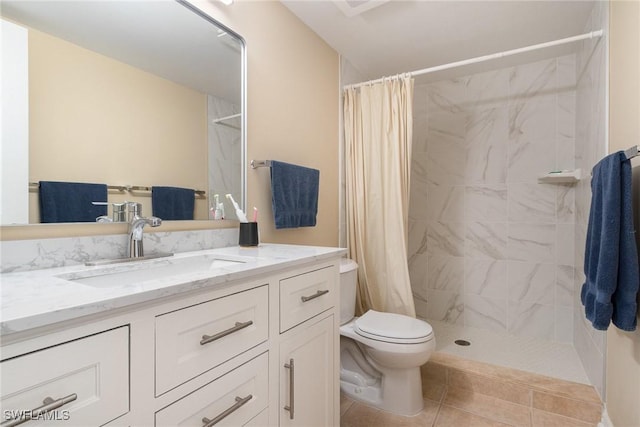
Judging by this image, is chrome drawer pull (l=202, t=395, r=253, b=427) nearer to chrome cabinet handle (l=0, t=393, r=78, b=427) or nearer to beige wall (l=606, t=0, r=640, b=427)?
chrome cabinet handle (l=0, t=393, r=78, b=427)

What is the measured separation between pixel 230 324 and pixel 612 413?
5.92 ft

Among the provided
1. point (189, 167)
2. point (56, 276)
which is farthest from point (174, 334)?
point (189, 167)

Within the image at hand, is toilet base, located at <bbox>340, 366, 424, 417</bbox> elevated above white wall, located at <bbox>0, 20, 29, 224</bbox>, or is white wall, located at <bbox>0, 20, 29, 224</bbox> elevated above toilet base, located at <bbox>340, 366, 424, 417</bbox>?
white wall, located at <bbox>0, 20, 29, 224</bbox>

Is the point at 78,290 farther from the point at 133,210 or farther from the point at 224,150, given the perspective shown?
the point at 224,150

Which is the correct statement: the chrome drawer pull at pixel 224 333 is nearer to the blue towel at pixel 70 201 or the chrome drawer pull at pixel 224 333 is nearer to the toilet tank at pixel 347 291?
the blue towel at pixel 70 201

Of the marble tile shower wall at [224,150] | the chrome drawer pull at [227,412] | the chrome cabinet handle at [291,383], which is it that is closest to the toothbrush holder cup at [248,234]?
the marble tile shower wall at [224,150]

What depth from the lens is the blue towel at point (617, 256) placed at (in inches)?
46.5

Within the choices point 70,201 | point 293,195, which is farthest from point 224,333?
point 293,195

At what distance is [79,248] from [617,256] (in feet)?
6.08

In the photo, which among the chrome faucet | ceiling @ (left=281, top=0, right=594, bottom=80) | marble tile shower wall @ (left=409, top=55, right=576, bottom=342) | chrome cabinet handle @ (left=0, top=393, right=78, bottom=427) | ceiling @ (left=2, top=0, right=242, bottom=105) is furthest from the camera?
marble tile shower wall @ (left=409, top=55, right=576, bottom=342)

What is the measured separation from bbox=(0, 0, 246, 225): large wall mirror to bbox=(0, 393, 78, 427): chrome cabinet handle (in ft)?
2.01

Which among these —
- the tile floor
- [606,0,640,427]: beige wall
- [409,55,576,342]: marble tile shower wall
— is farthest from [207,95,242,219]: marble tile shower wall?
[409,55,576,342]: marble tile shower wall

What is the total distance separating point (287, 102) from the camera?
190cm

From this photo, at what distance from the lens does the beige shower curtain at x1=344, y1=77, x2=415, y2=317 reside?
2.20 metres
